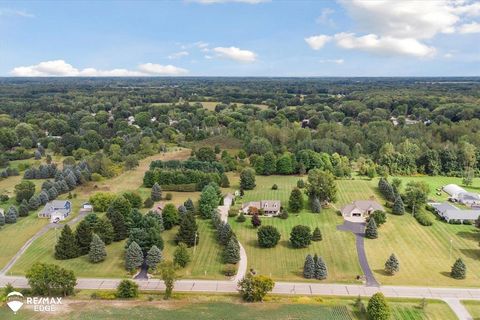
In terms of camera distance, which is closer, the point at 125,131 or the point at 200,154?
the point at 200,154

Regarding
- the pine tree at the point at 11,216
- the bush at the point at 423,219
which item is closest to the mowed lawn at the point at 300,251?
the bush at the point at 423,219

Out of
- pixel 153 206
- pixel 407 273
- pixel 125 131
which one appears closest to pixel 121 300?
pixel 153 206

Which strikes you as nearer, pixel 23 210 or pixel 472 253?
pixel 472 253

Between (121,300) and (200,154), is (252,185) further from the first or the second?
(121,300)

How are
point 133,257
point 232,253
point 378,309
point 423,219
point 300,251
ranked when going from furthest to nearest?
point 423,219
point 300,251
point 232,253
point 133,257
point 378,309

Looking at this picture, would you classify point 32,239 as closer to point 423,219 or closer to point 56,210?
point 56,210

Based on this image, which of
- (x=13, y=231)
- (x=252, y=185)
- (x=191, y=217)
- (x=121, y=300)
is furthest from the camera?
(x=252, y=185)

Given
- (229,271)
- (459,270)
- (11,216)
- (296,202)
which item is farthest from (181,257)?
(11,216)
